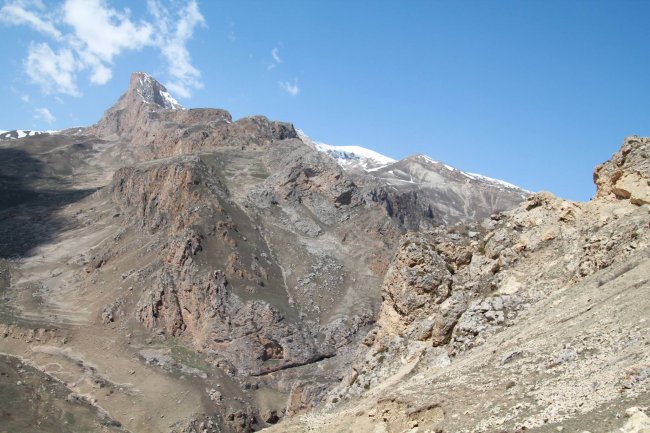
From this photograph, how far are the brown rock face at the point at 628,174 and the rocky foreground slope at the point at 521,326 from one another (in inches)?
2.6

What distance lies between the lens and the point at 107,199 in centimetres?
19525

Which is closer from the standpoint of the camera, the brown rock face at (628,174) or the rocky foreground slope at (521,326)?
the rocky foreground slope at (521,326)

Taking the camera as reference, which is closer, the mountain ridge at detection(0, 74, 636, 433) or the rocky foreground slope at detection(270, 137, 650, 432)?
the rocky foreground slope at detection(270, 137, 650, 432)

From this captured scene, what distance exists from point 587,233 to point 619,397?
→ 1739 centimetres

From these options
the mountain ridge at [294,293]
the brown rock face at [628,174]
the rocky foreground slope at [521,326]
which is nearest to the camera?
the rocky foreground slope at [521,326]

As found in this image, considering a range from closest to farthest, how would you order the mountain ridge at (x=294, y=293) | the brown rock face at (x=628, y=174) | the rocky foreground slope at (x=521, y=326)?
the rocky foreground slope at (x=521, y=326) < the mountain ridge at (x=294, y=293) < the brown rock face at (x=628, y=174)

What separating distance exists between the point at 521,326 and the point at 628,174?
11239 millimetres

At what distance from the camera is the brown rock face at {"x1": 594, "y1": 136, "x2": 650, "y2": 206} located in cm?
3152

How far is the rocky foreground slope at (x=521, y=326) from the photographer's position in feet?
59.4

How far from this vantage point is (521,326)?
2773 cm

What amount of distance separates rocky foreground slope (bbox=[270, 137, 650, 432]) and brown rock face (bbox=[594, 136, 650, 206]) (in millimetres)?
67

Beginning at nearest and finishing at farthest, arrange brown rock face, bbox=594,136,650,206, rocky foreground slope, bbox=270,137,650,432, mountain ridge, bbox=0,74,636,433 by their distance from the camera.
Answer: rocky foreground slope, bbox=270,137,650,432
mountain ridge, bbox=0,74,636,433
brown rock face, bbox=594,136,650,206

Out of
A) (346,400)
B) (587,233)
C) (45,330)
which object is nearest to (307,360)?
(45,330)

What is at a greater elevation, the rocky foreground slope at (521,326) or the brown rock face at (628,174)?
the brown rock face at (628,174)
